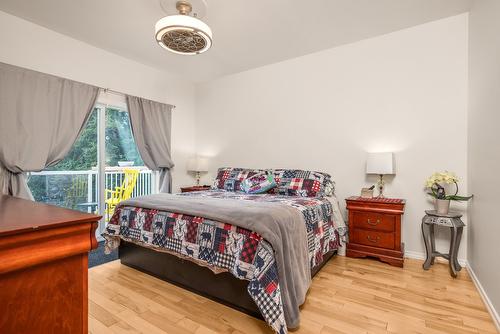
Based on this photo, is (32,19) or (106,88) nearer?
(32,19)

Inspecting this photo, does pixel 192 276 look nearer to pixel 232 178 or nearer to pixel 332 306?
pixel 332 306

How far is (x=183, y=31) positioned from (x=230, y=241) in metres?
1.76

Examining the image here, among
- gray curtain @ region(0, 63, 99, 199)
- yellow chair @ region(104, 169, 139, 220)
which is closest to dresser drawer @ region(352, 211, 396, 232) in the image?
yellow chair @ region(104, 169, 139, 220)

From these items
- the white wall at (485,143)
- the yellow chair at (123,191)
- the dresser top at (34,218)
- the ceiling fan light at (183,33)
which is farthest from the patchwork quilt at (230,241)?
the ceiling fan light at (183,33)

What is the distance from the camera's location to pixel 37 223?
0.69 m

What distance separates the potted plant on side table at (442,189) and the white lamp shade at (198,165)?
308 cm

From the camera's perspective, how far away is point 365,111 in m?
3.16

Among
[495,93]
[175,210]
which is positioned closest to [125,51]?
[175,210]

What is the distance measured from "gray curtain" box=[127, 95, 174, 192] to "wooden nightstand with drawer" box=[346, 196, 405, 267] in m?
2.78

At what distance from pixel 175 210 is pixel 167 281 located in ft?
2.26

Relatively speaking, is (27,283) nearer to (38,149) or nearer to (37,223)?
(37,223)

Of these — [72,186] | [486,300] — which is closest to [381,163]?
[486,300]

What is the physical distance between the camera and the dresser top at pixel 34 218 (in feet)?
2.12

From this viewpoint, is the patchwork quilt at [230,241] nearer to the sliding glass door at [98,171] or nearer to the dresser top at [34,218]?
the dresser top at [34,218]
